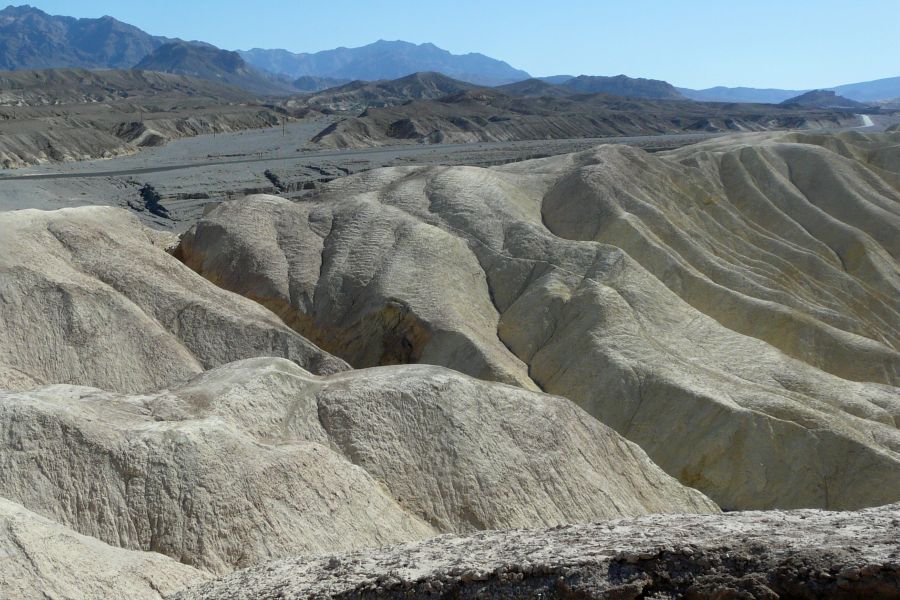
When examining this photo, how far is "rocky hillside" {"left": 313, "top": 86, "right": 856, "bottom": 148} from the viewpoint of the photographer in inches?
4412

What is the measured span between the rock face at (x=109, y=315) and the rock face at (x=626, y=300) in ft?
15.4

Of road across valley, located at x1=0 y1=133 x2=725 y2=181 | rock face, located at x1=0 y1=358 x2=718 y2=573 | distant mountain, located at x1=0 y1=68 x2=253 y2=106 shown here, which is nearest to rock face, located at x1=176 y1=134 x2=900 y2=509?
rock face, located at x1=0 y1=358 x2=718 y2=573

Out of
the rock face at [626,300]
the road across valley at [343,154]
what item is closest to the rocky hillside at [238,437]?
the rock face at [626,300]

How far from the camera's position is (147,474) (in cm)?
1533

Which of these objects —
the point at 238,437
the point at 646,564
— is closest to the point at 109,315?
the point at 238,437

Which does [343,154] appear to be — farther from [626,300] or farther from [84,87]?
[84,87]

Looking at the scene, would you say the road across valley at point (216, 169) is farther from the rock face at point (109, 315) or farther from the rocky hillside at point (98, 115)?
the rock face at point (109, 315)

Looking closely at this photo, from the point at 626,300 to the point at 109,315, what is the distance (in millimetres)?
17675

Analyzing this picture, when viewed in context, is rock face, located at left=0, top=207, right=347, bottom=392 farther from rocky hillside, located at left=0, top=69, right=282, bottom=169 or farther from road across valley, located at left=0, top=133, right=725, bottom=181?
rocky hillside, located at left=0, top=69, right=282, bottom=169

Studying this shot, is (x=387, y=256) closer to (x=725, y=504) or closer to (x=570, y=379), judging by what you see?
(x=570, y=379)

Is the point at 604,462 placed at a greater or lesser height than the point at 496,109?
lesser

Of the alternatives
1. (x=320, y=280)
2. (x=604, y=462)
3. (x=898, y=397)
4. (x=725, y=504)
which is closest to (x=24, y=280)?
(x=320, y=280)

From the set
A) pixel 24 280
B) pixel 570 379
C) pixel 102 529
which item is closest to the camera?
pixel 102 529

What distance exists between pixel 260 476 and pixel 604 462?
8.54 meters
